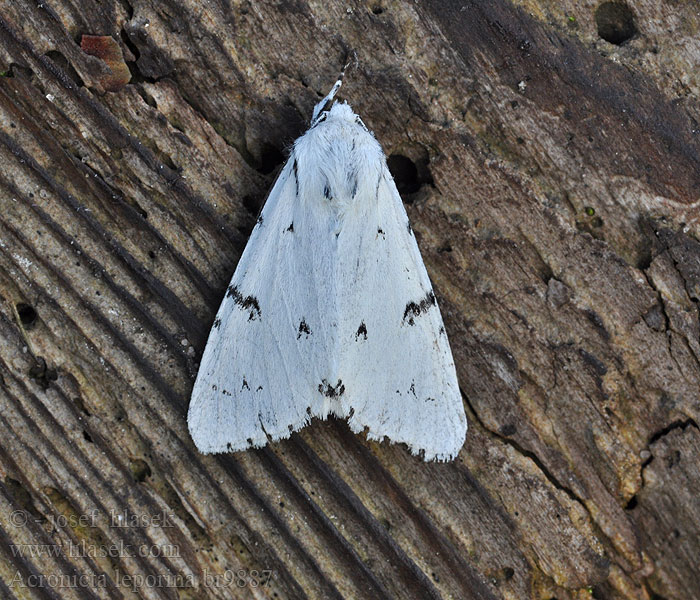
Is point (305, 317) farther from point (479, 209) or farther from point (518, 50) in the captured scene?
point (518, 50)

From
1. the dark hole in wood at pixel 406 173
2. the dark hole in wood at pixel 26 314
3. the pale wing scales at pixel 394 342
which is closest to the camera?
the dark hole in wood at pixel 26 314

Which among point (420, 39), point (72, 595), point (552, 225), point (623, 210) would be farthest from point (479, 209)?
point (72, 595)

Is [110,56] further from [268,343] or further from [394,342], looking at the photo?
[394,342]

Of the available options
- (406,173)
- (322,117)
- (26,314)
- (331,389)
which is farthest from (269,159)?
(26,314)

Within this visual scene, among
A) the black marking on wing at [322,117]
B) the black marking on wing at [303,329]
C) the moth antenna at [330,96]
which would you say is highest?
the moth antenna at [330,96]

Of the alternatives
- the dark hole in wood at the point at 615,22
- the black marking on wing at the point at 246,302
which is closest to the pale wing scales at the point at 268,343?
the black marking on wing at the point at 246,302

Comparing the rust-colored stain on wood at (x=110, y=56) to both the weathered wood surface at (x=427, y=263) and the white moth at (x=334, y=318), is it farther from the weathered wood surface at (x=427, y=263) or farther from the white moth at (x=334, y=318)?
the white moth at (x=334, y=318)
